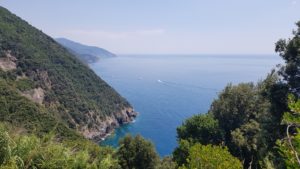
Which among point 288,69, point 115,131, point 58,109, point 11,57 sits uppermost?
point 288,69

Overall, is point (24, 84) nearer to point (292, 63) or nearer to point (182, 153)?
point (182, 153)

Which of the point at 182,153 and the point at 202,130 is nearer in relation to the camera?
the point at 182,153

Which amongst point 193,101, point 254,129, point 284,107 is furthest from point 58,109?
point 284,107

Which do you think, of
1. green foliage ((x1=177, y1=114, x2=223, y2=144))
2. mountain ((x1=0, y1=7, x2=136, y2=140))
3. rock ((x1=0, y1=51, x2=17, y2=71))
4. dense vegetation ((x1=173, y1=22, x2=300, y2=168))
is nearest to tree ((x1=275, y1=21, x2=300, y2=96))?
dense vegetation ((x1=173, y1=22, x2=300, y2=168))

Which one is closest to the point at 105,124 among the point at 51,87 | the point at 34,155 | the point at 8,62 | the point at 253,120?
the point at 51,87

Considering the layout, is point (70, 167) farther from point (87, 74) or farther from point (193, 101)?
point (87, 74)

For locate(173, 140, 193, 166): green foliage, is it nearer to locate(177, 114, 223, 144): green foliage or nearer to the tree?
locate(177, 114, 223, 144): green foliage
